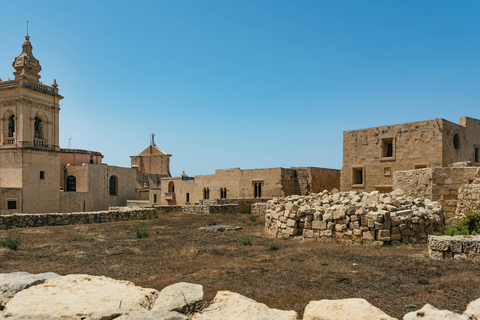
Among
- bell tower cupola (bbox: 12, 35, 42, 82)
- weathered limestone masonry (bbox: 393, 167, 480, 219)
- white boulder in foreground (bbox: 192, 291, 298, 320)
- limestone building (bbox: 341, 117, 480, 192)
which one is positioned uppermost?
bell tower cupola (bbox: 12, 35, 42, 82)

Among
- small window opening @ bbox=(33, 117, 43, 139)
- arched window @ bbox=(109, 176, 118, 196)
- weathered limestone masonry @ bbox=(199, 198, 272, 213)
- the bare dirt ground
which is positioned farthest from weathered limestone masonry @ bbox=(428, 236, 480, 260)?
arched window @ bbox=(109, 176, 118, 196)

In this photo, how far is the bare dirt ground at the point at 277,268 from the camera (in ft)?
15.7

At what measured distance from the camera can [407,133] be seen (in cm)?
1903

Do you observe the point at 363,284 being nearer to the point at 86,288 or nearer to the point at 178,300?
the point at 178,300

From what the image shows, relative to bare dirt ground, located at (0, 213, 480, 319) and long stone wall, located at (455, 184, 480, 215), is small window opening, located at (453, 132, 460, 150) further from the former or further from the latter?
bare dirt ground, located at (0, 213, 480, 319)

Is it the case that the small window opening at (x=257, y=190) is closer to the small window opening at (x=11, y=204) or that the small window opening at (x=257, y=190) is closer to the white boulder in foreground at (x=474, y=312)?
the small window opening at (x=11, y=204)

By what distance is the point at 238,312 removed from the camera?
10.6 feet

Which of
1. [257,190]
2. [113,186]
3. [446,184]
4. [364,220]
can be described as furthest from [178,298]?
[113,186]

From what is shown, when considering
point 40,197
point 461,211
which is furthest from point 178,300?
point 40,197

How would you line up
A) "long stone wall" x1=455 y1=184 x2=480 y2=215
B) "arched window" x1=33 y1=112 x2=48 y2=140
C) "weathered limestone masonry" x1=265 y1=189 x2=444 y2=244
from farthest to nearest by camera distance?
"arched window" x1=33 y1=112 x2=48 y2=140
"long stone wall" x1=455 y1=184 x2=480 y2=215
"weathered limestone masonry" x1=265 y1=189 x2=444 y2=244

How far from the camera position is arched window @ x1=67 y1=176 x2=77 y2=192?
34388 mm

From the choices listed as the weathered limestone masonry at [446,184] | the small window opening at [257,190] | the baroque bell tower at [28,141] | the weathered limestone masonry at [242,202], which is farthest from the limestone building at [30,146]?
the weathered limestone masonry at [446,184]

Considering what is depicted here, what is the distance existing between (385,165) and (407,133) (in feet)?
7.47

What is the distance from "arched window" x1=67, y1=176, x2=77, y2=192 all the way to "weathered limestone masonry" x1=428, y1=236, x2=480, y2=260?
3474 cm
